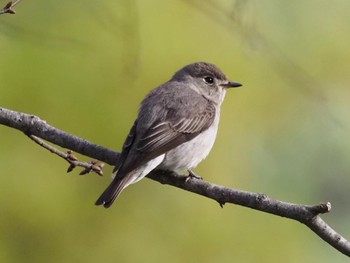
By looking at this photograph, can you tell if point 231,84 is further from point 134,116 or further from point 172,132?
point 172,132

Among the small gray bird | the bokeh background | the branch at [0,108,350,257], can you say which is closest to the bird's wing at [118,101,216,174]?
the small gray bird

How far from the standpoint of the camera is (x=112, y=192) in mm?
4594

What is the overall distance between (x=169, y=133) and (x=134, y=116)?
94 cm

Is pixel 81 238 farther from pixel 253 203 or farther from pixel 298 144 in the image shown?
pixel 253 203

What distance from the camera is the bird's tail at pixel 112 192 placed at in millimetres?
4496

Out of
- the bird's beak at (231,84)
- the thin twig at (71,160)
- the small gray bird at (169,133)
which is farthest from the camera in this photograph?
the bird's beak at (231,84)

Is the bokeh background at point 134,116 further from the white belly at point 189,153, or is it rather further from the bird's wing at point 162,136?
the white belly at point 189,153

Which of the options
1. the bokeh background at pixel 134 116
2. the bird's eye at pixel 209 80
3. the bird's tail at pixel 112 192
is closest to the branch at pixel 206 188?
the bird's tail at pixel 112 192

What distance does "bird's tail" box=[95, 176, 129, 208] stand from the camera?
450 centimetres

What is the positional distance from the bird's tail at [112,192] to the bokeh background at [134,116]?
948 mm

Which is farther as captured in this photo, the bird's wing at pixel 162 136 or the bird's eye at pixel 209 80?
the bird's eye at pixel 209 80

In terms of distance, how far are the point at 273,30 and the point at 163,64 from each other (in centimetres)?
96

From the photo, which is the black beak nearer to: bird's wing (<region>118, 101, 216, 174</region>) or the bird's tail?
bird's wing (<region>118, 101, 216, 174</region>)

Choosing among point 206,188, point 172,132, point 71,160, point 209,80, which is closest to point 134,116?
point 209,80
